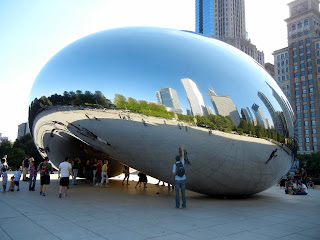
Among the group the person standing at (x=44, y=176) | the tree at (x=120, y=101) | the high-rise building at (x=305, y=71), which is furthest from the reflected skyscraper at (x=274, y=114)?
the high-rise building at (x=305, y=71)

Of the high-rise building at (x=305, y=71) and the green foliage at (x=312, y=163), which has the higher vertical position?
the high-rise building at (x=305, y=71)

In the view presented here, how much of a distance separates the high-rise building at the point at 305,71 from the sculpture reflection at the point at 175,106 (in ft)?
289

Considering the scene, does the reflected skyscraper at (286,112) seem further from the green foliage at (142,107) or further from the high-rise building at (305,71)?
the high-rise building at (305,71)

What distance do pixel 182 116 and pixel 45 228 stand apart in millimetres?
3704

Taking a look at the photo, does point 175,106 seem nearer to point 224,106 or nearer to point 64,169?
point 224,106

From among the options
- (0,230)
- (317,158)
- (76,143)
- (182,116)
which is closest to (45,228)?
(0,230)

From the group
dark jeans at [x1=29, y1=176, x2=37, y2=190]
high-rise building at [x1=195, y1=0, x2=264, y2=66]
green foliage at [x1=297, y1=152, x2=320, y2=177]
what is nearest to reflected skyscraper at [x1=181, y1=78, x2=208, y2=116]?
dark jeans at [x1=29, y1=176, x2=37, y2=190]

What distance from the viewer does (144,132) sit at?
7.07 meters

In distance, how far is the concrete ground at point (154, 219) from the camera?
457cm

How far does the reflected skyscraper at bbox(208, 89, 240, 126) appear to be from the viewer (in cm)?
677

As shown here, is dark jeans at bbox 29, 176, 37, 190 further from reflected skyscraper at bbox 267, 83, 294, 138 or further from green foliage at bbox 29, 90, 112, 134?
reflected skyscraper at bbox 267, 83, 294, 138

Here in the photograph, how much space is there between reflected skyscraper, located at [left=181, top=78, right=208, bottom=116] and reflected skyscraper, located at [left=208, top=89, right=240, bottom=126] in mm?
279

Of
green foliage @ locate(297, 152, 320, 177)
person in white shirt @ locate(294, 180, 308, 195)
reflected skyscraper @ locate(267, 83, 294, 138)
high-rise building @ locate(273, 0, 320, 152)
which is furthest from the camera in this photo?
high-rise building @ locate(273, 0, 320, 152)

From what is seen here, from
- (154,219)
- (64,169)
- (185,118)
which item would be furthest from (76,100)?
(154,219)
